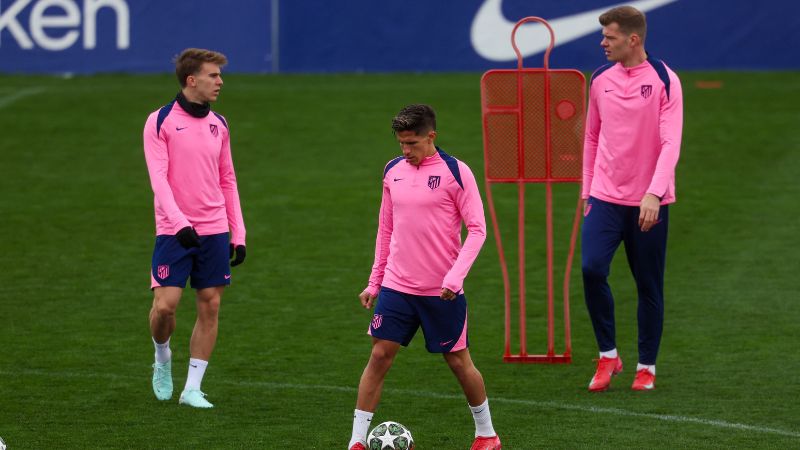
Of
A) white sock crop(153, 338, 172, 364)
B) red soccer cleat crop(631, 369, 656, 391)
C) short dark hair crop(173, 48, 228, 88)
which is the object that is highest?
short dark hair crop(173, 48, 228, 88)

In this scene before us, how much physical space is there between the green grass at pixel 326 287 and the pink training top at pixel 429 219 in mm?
1038

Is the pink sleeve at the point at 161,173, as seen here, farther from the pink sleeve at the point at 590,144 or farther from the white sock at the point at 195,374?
the pink sleeve at the point at 590,144

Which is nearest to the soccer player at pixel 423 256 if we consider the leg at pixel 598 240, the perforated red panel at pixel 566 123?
the leg at pixel 598 240

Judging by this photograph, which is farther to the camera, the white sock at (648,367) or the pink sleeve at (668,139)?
the white sock at (648,367)

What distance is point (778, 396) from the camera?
8961 millimetres

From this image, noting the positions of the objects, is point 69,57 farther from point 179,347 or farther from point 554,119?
point 554,119

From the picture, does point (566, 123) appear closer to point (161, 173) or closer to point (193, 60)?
point (193, 60)

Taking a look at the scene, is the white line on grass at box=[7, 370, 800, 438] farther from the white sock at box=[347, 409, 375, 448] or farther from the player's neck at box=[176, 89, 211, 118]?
the player's neck at box=[176, 89, 211, 118]

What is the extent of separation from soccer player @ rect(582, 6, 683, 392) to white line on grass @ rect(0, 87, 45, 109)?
12868mm

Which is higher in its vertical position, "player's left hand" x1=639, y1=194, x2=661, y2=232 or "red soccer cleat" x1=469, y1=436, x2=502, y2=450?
"player's left hand" x1=639, y1=194, x2=661, y2=232

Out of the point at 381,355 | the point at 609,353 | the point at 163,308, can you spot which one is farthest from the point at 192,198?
the point at 609,353

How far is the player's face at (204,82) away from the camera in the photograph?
866cm

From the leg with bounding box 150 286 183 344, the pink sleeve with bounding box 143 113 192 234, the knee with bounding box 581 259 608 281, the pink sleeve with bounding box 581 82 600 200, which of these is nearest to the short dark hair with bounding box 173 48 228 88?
the pink sleeve with bounding box 143 113 192 234

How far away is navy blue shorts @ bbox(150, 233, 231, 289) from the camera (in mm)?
8625
